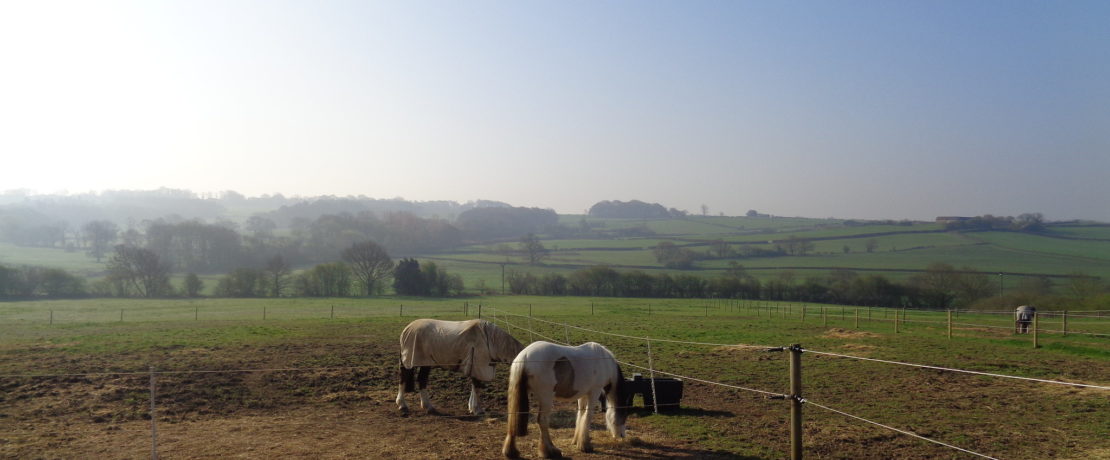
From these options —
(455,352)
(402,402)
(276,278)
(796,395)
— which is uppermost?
(796,395)

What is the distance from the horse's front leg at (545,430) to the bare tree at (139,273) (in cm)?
6525

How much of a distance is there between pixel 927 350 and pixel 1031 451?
11.7 m

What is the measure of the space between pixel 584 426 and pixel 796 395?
3.51 meters

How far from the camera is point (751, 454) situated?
818 centimetres

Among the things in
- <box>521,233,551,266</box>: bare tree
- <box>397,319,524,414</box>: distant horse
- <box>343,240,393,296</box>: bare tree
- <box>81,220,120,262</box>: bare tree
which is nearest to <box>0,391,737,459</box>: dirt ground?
<box>397,319,524,414</box>: distant horse

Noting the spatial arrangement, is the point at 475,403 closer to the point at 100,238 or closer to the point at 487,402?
the point at 487,402

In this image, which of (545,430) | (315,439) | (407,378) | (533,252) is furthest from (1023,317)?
(533,252)

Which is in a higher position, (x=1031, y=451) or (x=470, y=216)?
(x=470, y=216)

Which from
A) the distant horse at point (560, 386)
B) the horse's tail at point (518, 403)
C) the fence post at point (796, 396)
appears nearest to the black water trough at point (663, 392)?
the distant horse at point (560, 386)

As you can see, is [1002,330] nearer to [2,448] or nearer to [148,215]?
[2,448]

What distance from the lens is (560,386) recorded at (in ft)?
28.2

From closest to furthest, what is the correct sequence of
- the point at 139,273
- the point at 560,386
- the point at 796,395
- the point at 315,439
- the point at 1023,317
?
the point at 796,395 → the point at 560,386 → the point at 315,439 → the point at 1023,317 → the point at 139,273

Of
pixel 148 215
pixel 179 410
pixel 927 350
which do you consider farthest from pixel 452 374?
pixel 148 215

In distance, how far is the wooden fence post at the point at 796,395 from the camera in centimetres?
602
